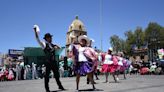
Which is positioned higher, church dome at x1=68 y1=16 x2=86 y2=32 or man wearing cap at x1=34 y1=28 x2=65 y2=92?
church dome at x1=68 y1=16 x2=86 y2=32

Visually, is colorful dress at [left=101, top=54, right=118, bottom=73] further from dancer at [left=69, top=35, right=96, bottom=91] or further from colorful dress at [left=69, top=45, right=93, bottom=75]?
colorful dress at [left=69, top=45, right=93, bottom=75]

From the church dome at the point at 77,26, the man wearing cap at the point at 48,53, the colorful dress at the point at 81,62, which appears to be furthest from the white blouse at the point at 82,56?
the church dome at the point at 77,26

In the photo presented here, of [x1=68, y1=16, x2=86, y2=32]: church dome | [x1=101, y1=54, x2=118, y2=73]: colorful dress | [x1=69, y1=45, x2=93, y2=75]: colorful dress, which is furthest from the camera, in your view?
[x1=68, y1=16, x2=86, y2=32]: church dome

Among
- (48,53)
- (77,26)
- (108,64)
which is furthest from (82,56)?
(77,26)

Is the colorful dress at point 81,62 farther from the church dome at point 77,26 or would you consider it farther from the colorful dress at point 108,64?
the church dome at point 77,26

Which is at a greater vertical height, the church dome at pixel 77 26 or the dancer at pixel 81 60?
the church dome at pixel 77 26

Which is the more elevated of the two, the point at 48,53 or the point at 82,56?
the point at 48,53

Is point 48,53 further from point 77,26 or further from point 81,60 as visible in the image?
point 77,26

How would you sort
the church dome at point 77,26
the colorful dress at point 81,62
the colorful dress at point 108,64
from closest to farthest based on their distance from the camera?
the colorful dress at point 81,62
the colorful dress at point 108,64
the church dome at point 77,26

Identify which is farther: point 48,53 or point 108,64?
point 108,64

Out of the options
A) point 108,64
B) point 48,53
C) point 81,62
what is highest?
point 48,53

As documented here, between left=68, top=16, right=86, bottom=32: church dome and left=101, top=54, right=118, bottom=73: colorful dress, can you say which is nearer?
left=101, top=54, right=118, bottom=73: colorful dress

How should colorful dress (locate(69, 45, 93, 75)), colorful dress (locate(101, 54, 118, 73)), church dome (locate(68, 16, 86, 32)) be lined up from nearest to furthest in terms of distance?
colorful dress (locate(69, 45, 93, 75))
colorful dress (locate(101, 54, 118, 73))
church dome (locate(68, 16, 86, 32))

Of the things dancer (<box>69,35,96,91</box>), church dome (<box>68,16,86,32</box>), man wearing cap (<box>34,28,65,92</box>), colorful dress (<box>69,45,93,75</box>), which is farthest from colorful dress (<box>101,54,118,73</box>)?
church dome (<box>68,16,86,32</box>)
